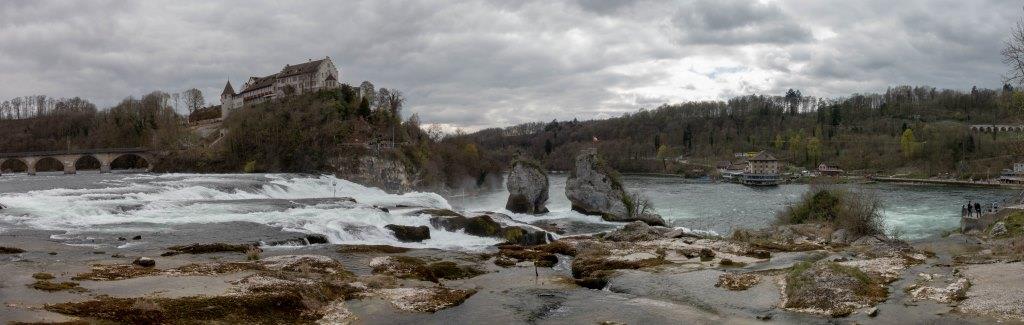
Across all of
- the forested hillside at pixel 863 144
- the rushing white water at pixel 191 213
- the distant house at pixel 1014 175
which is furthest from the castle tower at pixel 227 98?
the distant house at pixel 1014 175

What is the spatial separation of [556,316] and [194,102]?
144 metres

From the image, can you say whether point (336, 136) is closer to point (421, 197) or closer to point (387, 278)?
point (421, 197)

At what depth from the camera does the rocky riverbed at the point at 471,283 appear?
1584cm

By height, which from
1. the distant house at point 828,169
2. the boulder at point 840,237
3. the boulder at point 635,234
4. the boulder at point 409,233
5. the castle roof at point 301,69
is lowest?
the boulder at point 840,237

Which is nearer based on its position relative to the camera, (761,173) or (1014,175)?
(1014,175)

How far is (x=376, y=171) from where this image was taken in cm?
8325

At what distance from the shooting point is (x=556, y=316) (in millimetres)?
17266

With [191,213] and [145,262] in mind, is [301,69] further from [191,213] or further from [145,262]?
[145,262]

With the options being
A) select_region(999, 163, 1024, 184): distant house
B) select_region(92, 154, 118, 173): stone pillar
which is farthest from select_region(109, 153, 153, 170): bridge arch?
select_region(999, 163, 1024, 184): distant house

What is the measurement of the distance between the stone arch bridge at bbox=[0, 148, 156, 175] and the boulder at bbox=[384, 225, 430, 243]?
7942cm

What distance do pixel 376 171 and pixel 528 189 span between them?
34.7 m

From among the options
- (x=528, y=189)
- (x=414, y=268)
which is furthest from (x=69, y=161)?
(x=414, y=268)

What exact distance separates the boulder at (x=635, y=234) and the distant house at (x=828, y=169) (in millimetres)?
113023

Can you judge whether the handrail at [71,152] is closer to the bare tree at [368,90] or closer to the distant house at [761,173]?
the bare tree at [368,90]
